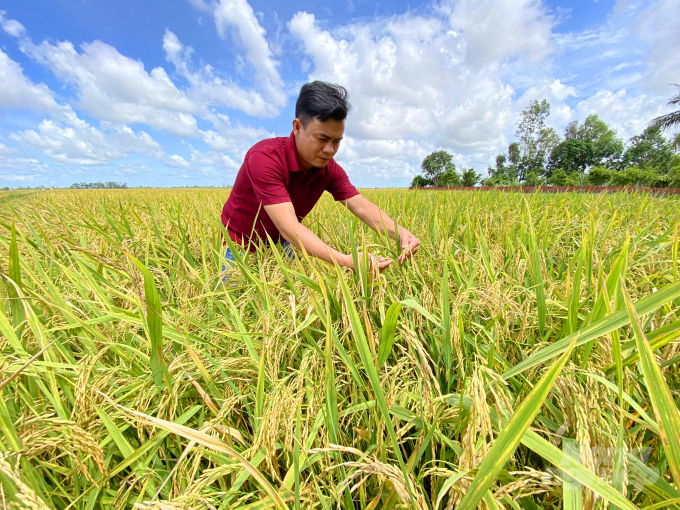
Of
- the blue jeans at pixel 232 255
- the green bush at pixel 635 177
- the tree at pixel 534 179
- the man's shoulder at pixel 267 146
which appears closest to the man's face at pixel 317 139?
the man's shoulder at pixel 267 146

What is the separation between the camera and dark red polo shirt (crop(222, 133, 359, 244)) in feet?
5.50

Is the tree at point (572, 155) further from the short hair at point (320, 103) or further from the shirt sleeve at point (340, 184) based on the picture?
the short hair at point (320, 103)

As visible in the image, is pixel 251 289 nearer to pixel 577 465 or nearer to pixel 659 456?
pixel 577 465

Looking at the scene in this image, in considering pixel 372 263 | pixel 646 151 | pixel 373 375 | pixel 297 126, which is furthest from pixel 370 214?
pixel 646 151

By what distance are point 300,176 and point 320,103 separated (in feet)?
1.74

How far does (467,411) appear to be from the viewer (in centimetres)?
56

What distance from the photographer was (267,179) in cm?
168

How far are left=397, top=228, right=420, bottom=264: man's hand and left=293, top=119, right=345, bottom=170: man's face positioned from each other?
2.68 feet

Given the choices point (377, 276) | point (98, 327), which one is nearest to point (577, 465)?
point (377, 276)

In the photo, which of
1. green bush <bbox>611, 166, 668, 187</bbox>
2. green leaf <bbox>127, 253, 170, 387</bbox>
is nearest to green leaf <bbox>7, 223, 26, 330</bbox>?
green leaf <bbox>127, 253, 170, 387</bbox>

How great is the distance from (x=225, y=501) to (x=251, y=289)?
0.62m

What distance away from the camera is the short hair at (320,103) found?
170 centimetres

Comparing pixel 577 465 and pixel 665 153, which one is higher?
pixel 665 153

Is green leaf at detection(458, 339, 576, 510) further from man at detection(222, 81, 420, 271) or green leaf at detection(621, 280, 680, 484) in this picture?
man at detection(222, 81, 420, 271)
